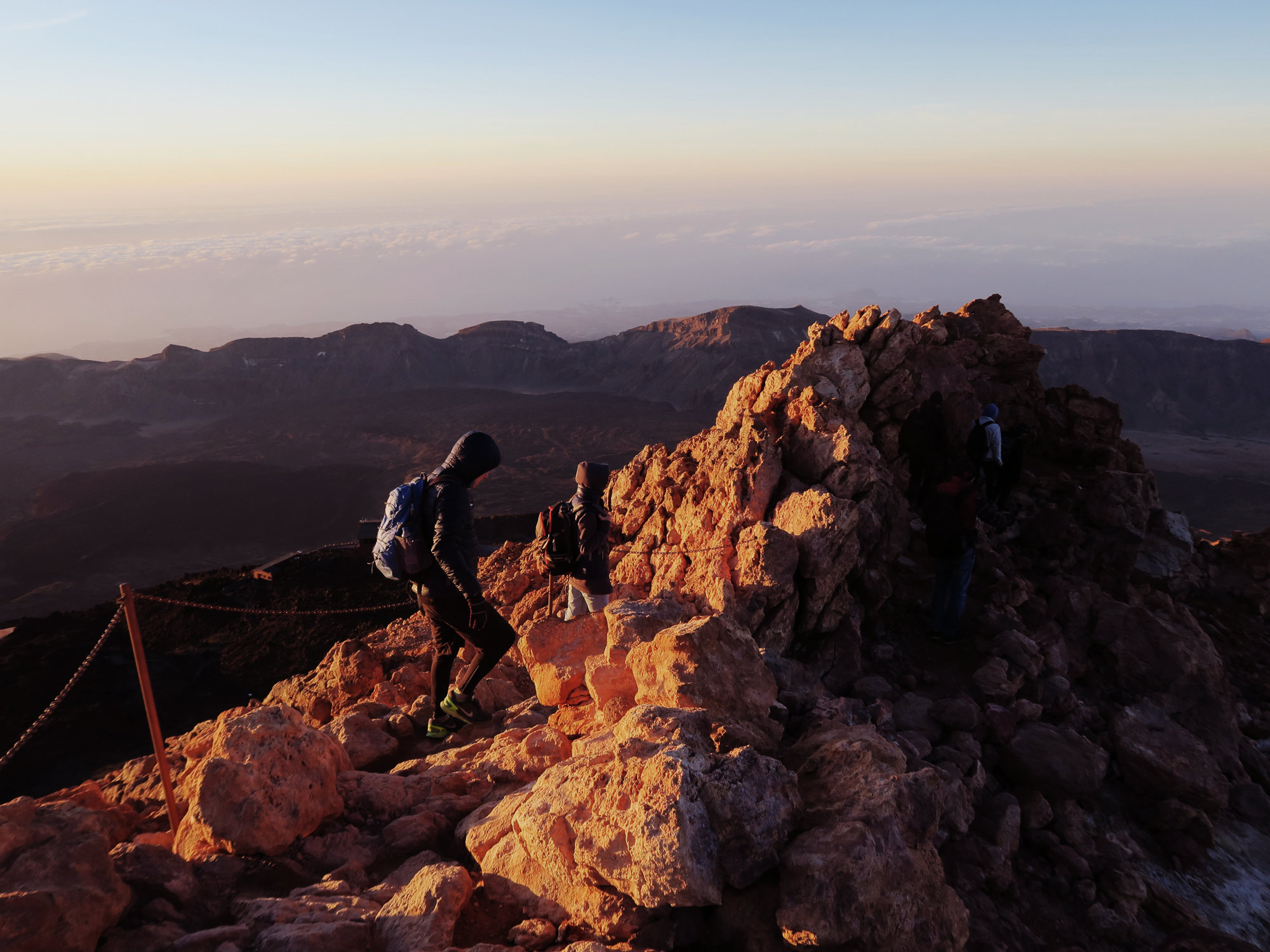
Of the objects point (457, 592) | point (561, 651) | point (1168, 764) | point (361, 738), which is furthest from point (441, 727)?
point (1168, 764)

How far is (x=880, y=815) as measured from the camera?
275 centimetres

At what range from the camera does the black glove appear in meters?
4.21

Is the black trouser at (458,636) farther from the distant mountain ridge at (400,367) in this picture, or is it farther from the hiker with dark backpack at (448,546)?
the distant mountain ridge at (400,367)

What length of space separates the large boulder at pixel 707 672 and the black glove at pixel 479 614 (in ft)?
3.45

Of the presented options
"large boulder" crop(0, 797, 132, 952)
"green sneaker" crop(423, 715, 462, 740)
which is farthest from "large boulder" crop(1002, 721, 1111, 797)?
"large boulder" crop(0, 797, 132, 952)

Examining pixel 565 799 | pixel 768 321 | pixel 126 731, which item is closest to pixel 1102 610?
pixel 565 799

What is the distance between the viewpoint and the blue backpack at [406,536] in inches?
165

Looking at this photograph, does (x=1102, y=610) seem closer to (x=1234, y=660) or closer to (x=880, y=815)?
(x=1234, y=660)

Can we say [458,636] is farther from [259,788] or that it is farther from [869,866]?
[869,866]

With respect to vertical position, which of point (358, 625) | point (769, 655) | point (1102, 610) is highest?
point (769, 655)

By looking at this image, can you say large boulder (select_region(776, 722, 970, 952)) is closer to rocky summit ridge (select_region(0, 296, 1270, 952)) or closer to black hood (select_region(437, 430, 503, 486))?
rocky summit ridge (select_region(0, 296, 1270, 952))

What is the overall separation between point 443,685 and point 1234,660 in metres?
7.88

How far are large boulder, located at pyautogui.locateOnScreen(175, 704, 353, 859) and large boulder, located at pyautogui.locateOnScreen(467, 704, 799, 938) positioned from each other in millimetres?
1057

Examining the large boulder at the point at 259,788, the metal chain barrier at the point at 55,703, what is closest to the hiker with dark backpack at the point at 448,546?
the large boulder at the point at 259,788
